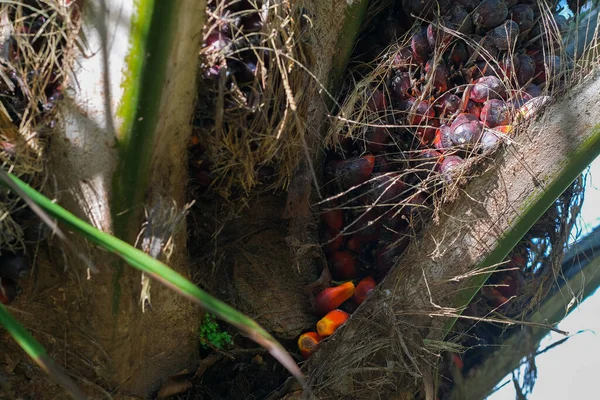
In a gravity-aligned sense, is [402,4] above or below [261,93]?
above

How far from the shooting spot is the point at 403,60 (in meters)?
1.85

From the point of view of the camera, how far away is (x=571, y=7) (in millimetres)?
2043

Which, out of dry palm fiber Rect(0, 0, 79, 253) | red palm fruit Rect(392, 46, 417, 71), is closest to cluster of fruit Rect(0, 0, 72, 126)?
dry palm fiber Rect(0, 0, 79, 253)

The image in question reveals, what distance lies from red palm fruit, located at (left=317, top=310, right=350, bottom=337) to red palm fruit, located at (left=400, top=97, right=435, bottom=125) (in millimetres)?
537

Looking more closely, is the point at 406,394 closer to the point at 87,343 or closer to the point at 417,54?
the point at 87,343

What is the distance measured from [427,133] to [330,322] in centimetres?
55

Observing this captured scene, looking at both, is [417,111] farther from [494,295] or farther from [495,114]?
[494,295]

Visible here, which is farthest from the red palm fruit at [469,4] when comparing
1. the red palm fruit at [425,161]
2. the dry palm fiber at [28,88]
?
the dry palm fiber at [28,88]

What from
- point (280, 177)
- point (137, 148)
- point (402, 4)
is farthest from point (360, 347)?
point (402, 4)

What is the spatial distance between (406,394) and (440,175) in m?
0.55

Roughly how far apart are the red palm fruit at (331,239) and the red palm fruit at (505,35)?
0.67 m

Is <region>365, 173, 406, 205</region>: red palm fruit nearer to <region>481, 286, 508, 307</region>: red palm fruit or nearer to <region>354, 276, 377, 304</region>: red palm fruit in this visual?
<region>354, 276, 377, 304</region>: red palm fruit

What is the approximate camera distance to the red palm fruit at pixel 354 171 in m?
1.72

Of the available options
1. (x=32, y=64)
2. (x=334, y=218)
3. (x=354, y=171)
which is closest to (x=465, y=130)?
(x=354, y=171)
